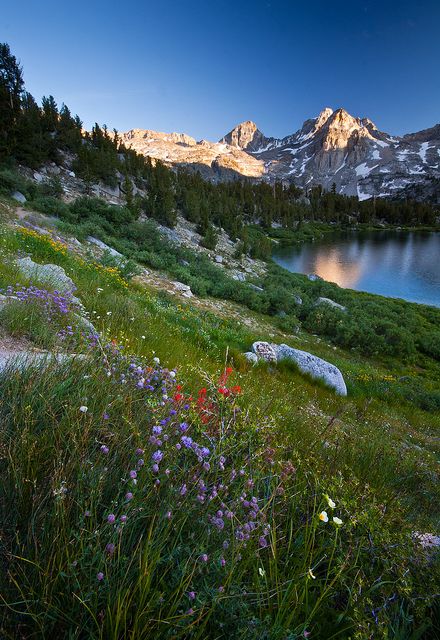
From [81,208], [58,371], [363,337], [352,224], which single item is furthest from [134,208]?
[352,224]

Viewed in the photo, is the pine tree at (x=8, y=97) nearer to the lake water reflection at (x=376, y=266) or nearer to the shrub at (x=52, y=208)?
the shrub at (x=52, y=208)

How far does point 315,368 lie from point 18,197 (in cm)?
1956

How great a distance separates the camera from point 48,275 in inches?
241

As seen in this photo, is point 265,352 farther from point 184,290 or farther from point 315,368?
point 184,290

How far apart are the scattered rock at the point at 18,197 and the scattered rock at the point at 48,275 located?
14.6 meters

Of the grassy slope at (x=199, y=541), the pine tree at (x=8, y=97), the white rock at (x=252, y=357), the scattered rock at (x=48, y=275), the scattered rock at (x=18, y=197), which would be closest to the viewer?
the grassy slope at (x=199, y=541)

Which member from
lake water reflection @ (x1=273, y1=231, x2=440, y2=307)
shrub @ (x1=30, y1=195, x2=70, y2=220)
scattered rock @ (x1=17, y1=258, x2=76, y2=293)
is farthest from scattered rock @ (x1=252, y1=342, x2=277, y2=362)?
lake water reflection @ (x1=273, y1=231, x2=440, y2=307)

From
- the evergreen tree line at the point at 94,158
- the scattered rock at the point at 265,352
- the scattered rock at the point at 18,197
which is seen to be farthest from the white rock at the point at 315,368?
the evergreen tree line at the point at 94,158

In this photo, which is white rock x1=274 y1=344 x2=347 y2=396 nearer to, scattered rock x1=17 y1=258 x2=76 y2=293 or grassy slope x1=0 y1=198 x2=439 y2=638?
grassy slope x1=0 y1=198 x2=439 y2=638

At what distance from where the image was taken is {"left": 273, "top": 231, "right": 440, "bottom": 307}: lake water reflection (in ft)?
108

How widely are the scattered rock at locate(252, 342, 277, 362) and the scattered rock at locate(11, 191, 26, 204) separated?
56.1ft

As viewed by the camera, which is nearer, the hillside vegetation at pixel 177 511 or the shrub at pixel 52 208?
the hillside vegetation at pixel 177 511

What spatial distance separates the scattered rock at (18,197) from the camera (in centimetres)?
1780

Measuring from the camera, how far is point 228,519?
155 cm
